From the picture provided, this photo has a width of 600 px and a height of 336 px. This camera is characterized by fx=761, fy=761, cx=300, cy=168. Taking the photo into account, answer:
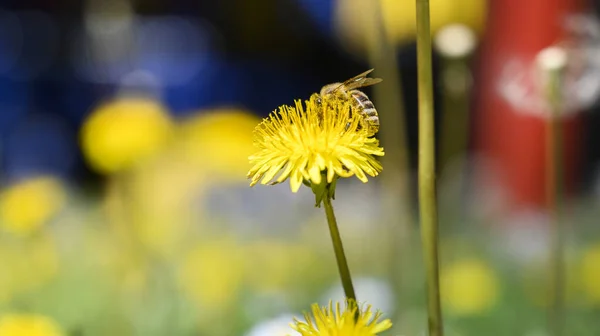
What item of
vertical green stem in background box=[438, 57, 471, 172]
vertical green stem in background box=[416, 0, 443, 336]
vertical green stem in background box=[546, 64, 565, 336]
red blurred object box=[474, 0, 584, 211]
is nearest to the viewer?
vertical green stem in background box=[416, 0, 443, 336]

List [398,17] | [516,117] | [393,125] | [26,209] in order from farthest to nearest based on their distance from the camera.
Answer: [516,117] → [26,209] → [398,17] → [393,125]

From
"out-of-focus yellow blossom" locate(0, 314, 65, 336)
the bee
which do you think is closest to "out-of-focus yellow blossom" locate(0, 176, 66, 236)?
"out-of-focus yellow blossom" locate(0, 314, 65, 336)

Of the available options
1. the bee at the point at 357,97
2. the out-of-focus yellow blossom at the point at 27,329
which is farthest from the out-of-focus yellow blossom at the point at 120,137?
the bee at the point at 357,97

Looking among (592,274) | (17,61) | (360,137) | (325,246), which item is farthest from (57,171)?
(360,137)

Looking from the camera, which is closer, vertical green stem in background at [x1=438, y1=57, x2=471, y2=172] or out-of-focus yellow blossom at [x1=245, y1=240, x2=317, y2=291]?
vertical green stem in background at [x1=438, y1=57, x2=471, y2=172]

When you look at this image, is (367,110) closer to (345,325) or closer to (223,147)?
(345,325)

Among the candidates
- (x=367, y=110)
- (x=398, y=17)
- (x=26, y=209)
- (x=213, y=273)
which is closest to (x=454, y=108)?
(x=398, y=17)

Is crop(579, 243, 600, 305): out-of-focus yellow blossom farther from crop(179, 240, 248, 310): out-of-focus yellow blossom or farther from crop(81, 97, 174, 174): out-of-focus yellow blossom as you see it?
crop(81, 97, 174, 174): out-of-focus yellow blossom
